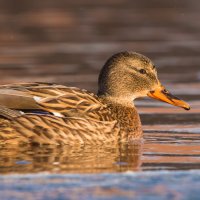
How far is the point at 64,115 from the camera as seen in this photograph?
1293 centimetres

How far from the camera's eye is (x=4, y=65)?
19.1 m

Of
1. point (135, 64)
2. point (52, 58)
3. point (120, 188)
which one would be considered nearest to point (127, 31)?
point (52, 58)

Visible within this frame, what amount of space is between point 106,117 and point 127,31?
1040cm

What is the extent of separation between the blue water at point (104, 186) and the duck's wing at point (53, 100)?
2.12 meters

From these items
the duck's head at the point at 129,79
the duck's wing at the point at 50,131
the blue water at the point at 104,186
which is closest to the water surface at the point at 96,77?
the blue water at the point at 104,186

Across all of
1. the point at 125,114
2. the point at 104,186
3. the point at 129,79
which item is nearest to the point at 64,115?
the point at 125,114

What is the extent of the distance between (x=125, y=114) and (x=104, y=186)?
3397 millimetres

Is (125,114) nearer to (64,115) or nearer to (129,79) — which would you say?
(129,79)

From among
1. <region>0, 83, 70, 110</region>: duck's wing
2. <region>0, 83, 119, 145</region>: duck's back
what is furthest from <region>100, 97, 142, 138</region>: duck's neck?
<region>0, 83, 70, 110</region>: duck's wing

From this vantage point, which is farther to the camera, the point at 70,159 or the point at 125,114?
the point at 125,114

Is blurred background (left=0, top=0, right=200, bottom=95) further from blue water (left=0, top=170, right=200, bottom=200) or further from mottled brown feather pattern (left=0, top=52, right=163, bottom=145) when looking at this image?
blue water (left=0, top=170, right=200, bottom=200)

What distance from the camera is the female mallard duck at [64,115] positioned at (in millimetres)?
12742

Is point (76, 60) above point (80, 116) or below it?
above

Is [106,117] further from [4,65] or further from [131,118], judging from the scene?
[4,65]
